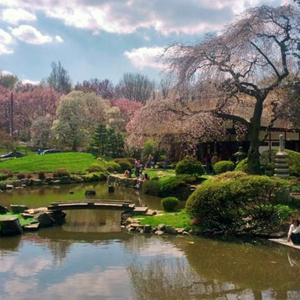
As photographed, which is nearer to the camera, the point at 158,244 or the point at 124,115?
the point at 158,244

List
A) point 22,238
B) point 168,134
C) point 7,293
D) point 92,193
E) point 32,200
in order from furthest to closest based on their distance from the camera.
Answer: point 168,134 < point 92,193 < point 32,200 < point 22,238 < point 7,293

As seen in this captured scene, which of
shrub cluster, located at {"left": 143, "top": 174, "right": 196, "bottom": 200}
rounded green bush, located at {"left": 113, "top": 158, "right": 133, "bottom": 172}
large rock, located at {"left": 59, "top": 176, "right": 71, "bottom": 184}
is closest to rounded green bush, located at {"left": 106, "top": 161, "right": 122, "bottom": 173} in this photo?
rounded green bush, located at {"left": 113, "top": 158, "right": 133, "bottom": 172}

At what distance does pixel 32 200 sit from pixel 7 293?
14.9 metres

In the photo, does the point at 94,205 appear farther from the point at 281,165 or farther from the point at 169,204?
the point at 281,165

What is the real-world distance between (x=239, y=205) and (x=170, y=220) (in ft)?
8.92

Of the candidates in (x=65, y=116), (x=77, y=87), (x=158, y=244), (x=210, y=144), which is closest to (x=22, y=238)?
(x=158, y=244)

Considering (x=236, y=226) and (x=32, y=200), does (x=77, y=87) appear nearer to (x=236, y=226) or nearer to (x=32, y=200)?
(x=32, y=200)

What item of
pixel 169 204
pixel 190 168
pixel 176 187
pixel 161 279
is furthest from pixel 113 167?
pixel 161 279

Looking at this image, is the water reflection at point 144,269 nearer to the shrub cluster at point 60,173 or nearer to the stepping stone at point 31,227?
the stepping stone at point 31,227

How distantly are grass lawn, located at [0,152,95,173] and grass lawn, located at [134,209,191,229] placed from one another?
21480 mm

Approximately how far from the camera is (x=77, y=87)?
8131 cm

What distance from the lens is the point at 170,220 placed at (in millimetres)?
15258

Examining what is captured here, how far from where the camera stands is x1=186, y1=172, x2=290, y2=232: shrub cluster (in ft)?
45.1

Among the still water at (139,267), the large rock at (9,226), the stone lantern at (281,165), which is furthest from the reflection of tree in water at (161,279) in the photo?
the stone lantern at (281,165)
